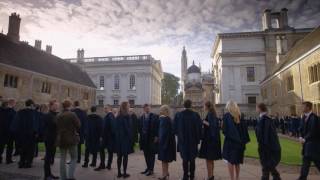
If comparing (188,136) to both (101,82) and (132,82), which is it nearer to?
(132,82)

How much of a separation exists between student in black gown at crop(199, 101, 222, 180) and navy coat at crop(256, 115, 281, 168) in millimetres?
1114

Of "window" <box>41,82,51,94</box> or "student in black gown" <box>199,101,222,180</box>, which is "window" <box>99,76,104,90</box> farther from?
"student in black gown" <box>199,101,222,180</box>

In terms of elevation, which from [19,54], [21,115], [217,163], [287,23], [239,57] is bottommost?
[217,163]

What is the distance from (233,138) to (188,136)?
3.95 feet

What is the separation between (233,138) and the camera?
6.38m

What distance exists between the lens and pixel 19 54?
27562 mm

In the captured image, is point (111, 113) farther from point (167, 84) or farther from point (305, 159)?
point (167, 84)

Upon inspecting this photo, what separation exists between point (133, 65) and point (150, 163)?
47222 mm

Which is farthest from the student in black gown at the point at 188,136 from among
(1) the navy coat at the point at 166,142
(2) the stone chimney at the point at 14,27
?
(2) the stone chimney at the point at 14,27

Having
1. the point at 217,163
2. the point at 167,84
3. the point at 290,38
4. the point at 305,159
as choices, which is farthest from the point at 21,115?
the point at 167,84

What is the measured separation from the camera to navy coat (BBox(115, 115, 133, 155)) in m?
7.52

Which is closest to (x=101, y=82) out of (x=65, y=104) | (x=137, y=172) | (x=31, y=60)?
A: (x=31, y=60)

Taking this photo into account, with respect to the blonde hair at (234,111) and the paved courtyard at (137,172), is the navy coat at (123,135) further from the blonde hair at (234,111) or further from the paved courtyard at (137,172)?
the blonde hair at (234,111)

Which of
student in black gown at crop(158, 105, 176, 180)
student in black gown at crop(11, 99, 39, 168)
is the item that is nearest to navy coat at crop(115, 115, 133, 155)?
student in black gown at crop(158, 105, 176, 180)
